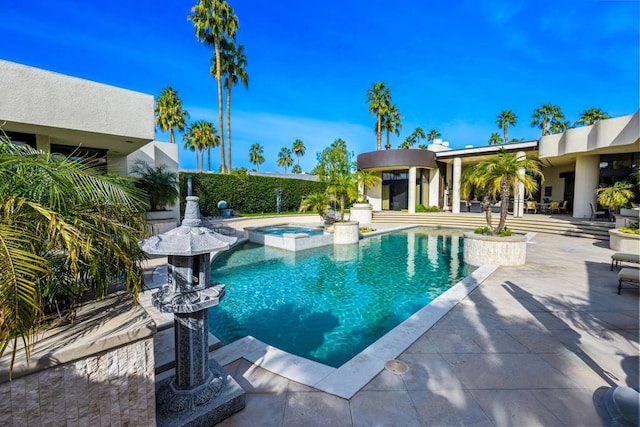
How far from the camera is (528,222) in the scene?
16.9 metres

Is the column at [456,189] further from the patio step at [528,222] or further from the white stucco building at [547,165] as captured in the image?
the patio step at [528,222]

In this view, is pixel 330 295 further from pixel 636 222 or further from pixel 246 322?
pixel 636 222

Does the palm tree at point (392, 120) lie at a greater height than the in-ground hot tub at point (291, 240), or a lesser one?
greater

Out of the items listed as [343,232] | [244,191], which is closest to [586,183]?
[343,232]

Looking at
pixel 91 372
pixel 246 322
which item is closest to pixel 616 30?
pixel 246 322

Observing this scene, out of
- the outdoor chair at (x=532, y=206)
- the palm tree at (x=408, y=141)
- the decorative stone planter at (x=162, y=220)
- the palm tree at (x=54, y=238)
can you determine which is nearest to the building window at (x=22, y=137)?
the decorative stone planter at (x=162, y=220)

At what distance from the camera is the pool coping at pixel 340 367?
3213 mm

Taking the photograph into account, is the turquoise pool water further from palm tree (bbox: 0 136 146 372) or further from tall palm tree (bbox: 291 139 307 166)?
tall palm tree (bbox: 291 139 307 166)

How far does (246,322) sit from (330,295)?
229 cm

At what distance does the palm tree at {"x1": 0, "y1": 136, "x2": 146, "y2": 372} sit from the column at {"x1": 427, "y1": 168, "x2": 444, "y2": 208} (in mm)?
25604

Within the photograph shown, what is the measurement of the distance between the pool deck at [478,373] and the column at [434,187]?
801 inches

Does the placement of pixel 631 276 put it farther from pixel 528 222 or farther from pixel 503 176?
pixel 528 222

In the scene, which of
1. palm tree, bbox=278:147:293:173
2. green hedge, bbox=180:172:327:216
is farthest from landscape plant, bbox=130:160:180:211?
palm tree, bbox=278:147:293:173

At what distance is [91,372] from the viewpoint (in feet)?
6.65
